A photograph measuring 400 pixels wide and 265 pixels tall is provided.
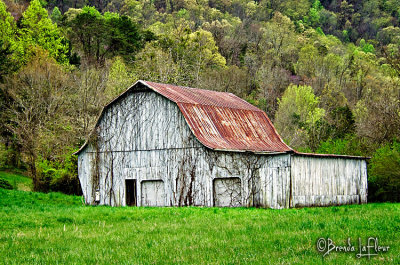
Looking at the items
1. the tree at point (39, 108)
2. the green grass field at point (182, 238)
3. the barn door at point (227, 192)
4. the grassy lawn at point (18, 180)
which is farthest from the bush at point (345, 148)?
the grassy lawn at point (18, 180)

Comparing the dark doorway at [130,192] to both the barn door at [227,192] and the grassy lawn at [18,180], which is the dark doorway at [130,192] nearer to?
the barn door at [227,192]

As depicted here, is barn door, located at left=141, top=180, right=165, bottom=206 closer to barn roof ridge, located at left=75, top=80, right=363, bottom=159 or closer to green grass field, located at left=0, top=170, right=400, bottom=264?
barn roof ridge, located at left=75, top=80, right=363, bottom=159

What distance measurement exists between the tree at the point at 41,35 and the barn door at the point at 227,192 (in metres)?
38.6

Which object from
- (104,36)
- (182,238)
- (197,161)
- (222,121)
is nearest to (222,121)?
(222,121)

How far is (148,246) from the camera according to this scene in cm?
1276

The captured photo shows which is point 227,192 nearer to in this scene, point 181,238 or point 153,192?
point 153,192

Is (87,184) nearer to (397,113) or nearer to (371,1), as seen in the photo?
(397,113)

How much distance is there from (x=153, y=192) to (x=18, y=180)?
2048 centimetres

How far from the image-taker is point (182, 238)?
548 inches

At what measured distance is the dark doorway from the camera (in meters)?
29.8

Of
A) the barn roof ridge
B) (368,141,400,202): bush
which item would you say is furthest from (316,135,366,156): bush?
the barn roof ridge

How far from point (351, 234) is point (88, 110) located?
113 feet

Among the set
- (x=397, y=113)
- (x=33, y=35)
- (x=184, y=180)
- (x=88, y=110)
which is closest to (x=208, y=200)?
(x=184, y=180)

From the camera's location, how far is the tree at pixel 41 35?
61.3 m
